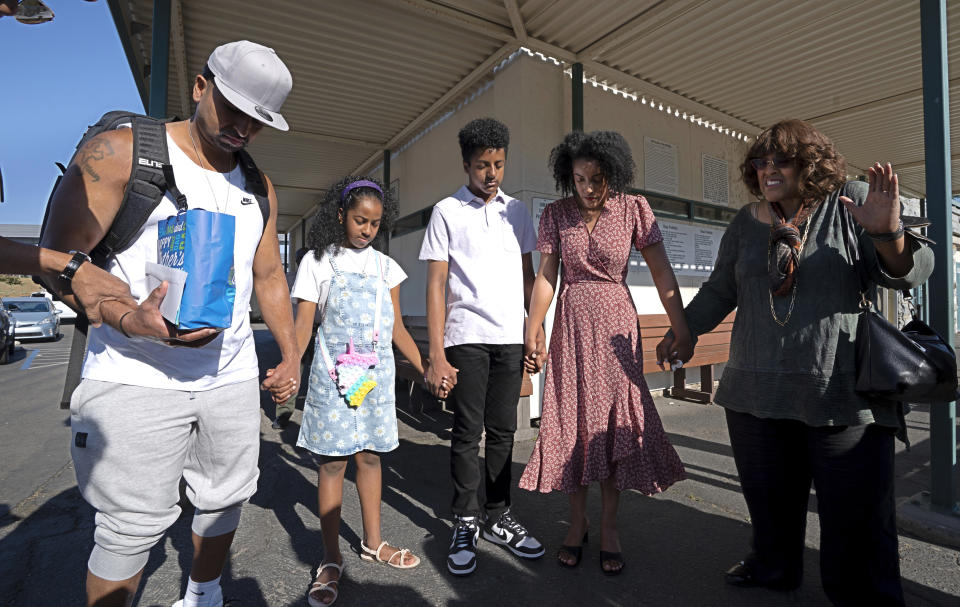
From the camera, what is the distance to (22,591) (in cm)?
224

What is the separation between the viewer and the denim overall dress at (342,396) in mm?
2215

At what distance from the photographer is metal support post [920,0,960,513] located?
2881mm

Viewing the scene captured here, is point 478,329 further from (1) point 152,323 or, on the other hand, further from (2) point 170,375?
(1) point 152,323

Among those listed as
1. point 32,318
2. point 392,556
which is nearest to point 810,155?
point 392,556

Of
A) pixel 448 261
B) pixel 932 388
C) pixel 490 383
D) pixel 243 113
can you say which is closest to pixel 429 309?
pixel 448 261

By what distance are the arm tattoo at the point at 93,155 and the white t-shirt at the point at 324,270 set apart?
3.16 ft

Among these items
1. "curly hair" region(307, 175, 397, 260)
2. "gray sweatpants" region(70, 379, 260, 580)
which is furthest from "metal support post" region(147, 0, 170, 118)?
"gray sweatpants" region(70, 379, 260, 580)

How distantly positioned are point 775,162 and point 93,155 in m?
2.27

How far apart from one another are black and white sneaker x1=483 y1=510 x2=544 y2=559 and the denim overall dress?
0.73 m

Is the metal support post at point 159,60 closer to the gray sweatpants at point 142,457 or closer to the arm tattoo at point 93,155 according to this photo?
the arm tattoo at point 93,155

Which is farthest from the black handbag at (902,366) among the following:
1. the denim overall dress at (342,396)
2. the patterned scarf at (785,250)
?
the denim overall dress at (342,396)

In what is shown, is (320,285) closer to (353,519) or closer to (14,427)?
(353,519)

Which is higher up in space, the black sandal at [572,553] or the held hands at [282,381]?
the held hands at [282,381]

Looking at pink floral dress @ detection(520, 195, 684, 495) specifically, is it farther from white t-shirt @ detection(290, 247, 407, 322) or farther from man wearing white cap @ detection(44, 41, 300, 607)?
man wearing white cap @ detection(44, 41, 300, 607)
